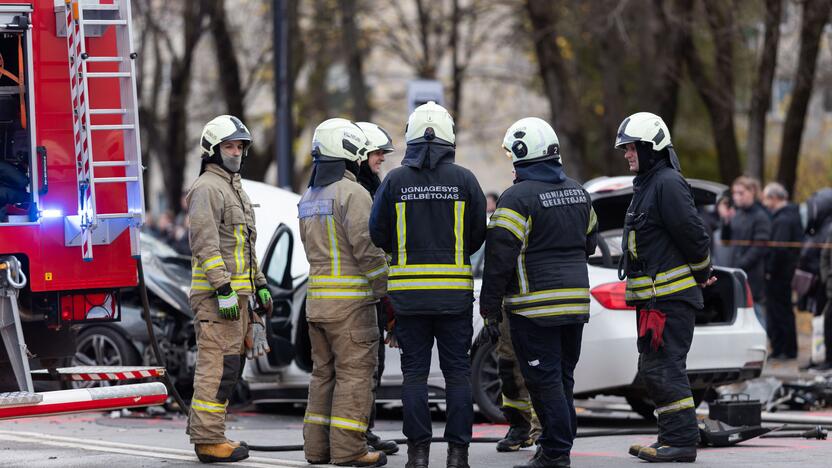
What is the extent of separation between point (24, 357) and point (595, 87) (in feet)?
82.0

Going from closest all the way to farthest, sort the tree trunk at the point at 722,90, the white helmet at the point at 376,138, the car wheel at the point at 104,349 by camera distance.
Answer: the white helmet at the point at 376,138 → the car wheel at the point at 104,349 → the tree trunk at the point at 722,90

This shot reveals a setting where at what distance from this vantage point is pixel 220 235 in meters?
8.20

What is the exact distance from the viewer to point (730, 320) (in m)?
10.1

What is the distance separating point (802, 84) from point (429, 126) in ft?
42.5

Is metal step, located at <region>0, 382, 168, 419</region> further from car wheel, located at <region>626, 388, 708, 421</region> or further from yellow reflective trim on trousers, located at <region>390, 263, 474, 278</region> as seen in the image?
car wheel, located at <region>626, 388, 708, 421</region>

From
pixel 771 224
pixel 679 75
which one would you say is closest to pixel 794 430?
pixel 771 224

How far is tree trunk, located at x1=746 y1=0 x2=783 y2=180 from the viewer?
1892 centimetres

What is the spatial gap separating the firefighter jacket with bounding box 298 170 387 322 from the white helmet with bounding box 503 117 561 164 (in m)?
0.87

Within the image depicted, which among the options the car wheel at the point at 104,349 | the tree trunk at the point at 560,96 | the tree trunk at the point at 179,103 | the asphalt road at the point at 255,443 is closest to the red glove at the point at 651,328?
the asphalt road at the point at 255,443

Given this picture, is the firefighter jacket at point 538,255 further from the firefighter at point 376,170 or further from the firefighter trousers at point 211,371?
the firefighter trousers at point 211,371

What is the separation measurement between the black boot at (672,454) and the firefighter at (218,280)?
228cm

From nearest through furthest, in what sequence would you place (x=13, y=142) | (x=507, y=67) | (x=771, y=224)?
1. (x=13, y=142)
2. (x=771, y=224)
3. (x=507, y=67)

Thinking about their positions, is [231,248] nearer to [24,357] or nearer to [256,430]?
[24,357]

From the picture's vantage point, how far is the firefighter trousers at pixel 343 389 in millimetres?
7891
